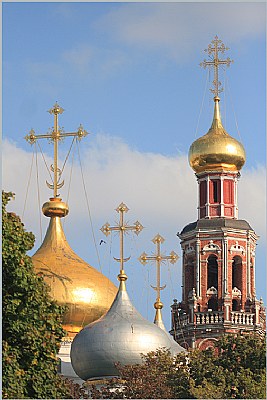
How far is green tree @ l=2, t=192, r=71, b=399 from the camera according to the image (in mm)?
21422

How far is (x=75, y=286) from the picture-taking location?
45.1 m

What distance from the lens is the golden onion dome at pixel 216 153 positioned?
191ft

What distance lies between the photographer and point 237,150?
58.4m

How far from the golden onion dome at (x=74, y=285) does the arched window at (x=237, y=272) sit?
12554 mm

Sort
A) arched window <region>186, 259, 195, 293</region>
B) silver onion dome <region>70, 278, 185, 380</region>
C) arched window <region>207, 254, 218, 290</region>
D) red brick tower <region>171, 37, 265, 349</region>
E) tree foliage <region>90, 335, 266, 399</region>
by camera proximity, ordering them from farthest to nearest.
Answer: arched window <region>186, 259, 195, 293</region>, arched window <region>207, 254, 218, 290</region>, red brick tower <region>171, 37, 265, 349</region>, silver onion dome <region>70, 278, 185, 380</region>, tree foliage <region>90, 335, 266, 399</region>

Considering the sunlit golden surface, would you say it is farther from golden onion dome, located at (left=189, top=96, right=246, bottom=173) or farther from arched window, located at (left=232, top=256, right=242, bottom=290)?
golden onion dome, located at (left=189, top=96, right=246, bottom=173)

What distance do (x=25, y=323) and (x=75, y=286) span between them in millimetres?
23518

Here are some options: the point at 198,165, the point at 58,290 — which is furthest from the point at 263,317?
the point at 58,290

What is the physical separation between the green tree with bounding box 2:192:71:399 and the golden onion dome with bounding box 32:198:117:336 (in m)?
22.2

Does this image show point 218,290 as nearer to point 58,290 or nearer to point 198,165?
point 198,165

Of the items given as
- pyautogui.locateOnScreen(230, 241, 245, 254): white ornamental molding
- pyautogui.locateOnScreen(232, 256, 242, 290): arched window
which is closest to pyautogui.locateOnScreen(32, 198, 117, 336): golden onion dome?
pyautogui.locateOnScreen(230, 241, 245, 254): white ornamental molding

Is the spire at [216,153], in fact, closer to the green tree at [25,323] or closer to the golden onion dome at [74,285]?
the golden onion dome at [74,285]

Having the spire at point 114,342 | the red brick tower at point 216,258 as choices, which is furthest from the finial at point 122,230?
the red brick tower at point 216,258

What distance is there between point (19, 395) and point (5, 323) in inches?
52.1
